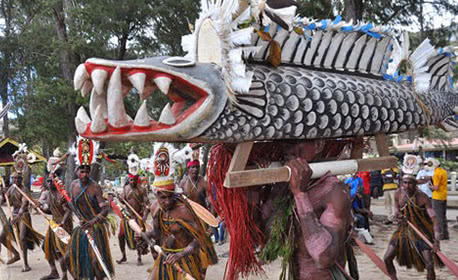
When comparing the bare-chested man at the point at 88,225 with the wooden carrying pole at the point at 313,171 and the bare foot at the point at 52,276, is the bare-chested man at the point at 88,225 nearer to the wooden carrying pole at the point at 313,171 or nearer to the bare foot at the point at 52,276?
the bare foot at the point at 52,276

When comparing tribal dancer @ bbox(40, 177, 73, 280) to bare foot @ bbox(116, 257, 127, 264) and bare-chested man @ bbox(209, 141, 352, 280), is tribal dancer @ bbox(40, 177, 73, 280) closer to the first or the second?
bare foot @ bbox(116, 257, 127, 264)

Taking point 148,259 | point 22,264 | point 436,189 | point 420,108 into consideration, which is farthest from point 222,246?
point 420,108

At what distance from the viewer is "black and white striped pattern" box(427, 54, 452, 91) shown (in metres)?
2.90

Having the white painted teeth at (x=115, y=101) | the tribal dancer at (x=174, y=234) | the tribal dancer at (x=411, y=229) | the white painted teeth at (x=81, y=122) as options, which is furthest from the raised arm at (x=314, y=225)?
the tribal dancer at (x=411, y=229)

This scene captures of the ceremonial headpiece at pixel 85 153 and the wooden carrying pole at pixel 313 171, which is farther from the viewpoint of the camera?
the ceremonial headpiece at pixel 85 153

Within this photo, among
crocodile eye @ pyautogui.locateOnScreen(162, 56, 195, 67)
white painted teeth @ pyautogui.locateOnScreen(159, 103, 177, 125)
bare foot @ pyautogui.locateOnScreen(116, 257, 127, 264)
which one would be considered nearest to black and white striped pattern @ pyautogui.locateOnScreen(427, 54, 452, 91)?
crocodile eye @ pyautogui.locateOnScreen(162, 56, 195, 67)

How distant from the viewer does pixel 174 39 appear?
13953mm

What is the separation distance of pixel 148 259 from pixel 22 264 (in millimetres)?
2561

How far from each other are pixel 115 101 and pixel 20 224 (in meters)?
8.19

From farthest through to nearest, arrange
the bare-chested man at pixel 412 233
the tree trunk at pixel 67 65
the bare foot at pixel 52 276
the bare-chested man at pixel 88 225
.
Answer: the tree trunk at pixel 67 65, the bare foot at pixel 52 276, the bare-chested man at pixel 88 225, the bare-chested man at pixel 412 233

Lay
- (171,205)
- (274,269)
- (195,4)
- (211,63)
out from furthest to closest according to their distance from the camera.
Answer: (195,4) < (274,269) < (171,205) < (211,63)

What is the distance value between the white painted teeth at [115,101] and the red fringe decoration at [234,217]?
869 millimetres

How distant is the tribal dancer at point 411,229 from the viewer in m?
6.31

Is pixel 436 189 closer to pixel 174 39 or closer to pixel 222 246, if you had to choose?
pixel 222 246
